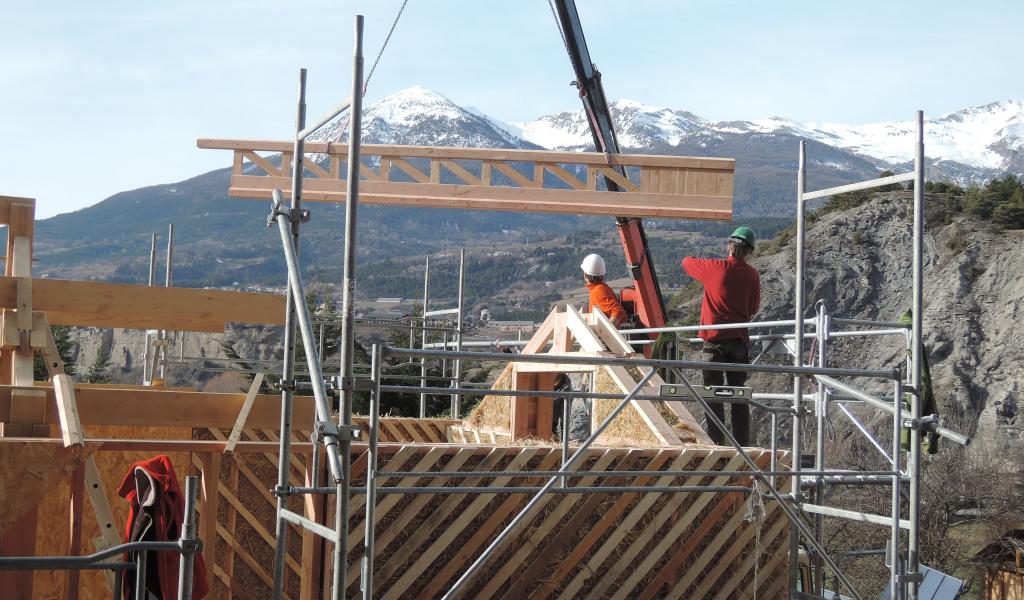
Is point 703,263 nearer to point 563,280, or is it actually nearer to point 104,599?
point 104,599

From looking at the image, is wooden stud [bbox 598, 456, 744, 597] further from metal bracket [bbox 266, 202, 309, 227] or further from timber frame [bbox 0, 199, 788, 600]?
metal bracket [bbox 266, 202, 309, 227]

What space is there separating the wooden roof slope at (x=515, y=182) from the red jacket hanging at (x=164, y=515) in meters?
5.06

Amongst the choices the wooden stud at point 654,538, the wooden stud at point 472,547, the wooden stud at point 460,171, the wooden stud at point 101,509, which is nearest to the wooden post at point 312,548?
the wooden stud at point 472,547

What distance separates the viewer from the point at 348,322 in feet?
16.9

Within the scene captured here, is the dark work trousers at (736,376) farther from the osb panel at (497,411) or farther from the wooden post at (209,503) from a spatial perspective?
the wooden post at (209,503)

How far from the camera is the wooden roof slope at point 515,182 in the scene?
36.8 ft

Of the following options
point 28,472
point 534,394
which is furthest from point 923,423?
point 28,472

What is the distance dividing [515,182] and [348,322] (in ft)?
21.1

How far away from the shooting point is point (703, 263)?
10.7 m

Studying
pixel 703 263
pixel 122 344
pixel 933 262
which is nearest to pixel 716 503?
pixel 703 263

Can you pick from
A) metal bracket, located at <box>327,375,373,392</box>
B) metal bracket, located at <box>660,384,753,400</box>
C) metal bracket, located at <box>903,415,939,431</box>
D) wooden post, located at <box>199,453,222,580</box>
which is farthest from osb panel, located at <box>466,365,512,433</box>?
metal bracket, located at <box>327,375,373,392</box>

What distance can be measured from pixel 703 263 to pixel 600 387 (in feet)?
5.15

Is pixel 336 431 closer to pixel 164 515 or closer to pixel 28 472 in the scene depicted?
pixel 164 515

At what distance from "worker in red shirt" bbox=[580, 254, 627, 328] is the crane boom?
9.69 feet
